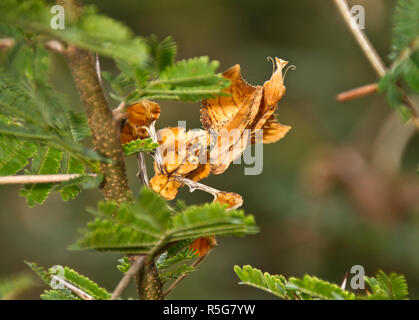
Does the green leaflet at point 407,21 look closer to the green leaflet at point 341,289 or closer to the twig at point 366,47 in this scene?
the twig at point 366,47

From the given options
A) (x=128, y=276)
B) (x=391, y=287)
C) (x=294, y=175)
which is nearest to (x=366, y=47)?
(x=391, y=287)

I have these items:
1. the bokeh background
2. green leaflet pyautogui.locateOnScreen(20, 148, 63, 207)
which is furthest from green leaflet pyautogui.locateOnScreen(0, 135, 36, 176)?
the bokeh background

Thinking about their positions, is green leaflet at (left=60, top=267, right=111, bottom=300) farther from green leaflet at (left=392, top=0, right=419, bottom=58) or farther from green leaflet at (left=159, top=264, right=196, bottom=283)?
green leaflet at (left=392, top=0, right=419, bottom=58)

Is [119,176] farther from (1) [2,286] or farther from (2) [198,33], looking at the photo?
(2) [198,33]

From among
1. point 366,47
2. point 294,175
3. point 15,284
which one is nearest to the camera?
point 15,284

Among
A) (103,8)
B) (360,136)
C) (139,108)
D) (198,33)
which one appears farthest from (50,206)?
(139,108)

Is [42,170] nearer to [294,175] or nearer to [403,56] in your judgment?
[403,56]
